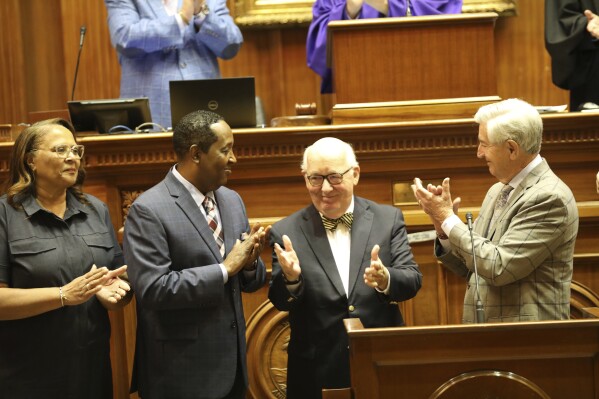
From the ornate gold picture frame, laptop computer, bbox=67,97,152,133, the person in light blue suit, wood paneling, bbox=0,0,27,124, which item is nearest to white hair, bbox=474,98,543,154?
laptop computer, bbox=67,97,152,133

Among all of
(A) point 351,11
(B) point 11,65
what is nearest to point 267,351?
(A) point 351,11

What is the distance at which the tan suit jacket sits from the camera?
2.81 m

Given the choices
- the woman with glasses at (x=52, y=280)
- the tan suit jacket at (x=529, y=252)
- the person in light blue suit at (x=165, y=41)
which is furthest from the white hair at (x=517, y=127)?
the person in light blue suit at (x=165, y=41)

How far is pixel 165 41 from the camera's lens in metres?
4.68

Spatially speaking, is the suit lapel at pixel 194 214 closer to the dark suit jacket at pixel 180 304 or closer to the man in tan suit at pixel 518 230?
the dark suit jacket at pixel 180 304

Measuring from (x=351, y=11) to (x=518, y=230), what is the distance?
1952 millimetres

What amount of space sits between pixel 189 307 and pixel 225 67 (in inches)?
139

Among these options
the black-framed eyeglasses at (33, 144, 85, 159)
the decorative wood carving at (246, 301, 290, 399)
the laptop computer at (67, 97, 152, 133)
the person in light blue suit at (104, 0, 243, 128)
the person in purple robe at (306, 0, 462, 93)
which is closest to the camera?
the black-framed eyeglasses at (33, 144, 85, 159)

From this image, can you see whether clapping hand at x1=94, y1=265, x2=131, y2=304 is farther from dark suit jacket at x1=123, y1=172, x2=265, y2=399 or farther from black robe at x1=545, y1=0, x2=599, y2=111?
black robe at x1=545, y1=0, x2=599, y2=111

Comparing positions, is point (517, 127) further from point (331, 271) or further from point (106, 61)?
point (106, 61)

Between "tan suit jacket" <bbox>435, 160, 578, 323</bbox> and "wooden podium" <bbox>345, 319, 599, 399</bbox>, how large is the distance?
36 cm

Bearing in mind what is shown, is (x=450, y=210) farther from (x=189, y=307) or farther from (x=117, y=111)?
(x=117, y=111)

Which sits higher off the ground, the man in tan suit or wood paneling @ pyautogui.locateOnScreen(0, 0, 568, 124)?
wood paneling @ pyautogui.locateOnScreen(0, 0, 568, 124)

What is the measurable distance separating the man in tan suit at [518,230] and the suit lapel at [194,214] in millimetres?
769
